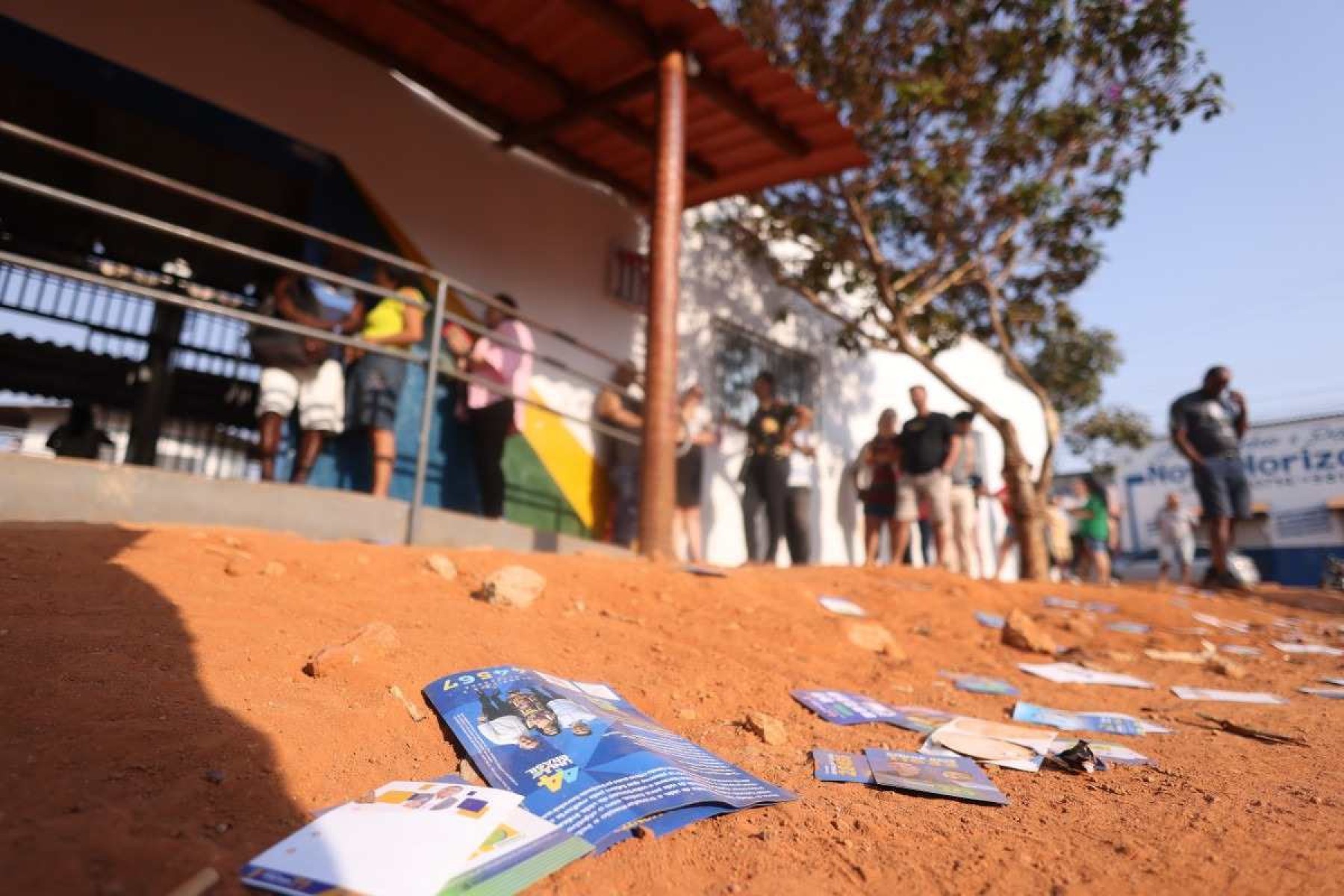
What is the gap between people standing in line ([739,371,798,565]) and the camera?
19.1ft

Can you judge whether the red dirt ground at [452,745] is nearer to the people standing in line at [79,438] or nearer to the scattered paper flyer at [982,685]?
the scattered paper flyer at [982,685]

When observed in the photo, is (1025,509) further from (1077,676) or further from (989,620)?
(1077,676)

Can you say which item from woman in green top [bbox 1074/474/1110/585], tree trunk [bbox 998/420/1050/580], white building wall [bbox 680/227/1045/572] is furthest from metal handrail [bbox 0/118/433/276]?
woman in green top [bbox 1074/474/1110/585]

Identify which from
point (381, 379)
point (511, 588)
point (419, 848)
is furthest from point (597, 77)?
point (419, 848)

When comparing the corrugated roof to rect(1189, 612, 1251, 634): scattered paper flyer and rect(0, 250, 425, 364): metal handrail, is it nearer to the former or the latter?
rect(0, 250, 425, 364): metal handrail

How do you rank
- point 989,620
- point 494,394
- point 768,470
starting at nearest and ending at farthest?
point 989,620 → point 494,394 → point 768,470

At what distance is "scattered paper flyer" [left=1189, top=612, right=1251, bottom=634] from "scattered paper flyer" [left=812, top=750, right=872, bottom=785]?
370 centimetres

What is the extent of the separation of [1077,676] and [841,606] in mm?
1042

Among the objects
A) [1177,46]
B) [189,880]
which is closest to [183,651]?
[189,880]

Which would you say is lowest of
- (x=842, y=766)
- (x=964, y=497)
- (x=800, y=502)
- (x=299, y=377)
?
(x=842, y=766)

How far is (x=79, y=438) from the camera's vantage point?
4.75 metres

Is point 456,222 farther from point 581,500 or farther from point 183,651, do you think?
point 183,651

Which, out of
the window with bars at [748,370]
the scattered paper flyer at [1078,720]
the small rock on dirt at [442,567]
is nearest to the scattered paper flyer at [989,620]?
the scattered paper flyer at [1078,720]

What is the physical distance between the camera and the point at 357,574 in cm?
246
